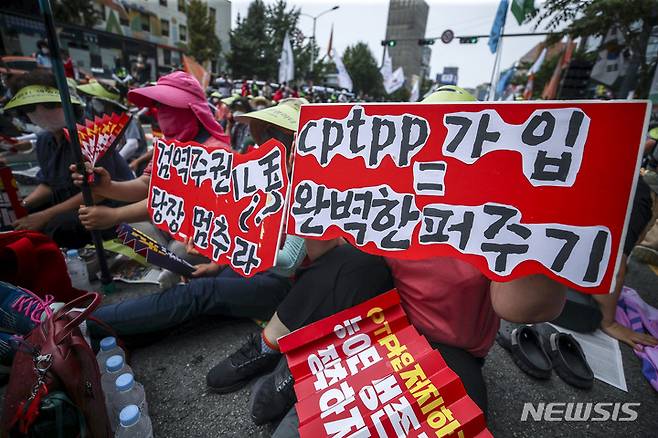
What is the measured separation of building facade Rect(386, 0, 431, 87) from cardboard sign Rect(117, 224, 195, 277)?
70.2 m

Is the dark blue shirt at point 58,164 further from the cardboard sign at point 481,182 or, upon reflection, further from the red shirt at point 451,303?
the red shirt at point 451,303

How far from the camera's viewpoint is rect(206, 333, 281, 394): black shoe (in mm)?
1639

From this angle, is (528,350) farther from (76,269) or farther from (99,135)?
(76,269)

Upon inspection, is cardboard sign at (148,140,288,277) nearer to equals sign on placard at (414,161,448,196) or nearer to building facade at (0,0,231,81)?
equals sign on placard at (414,161,448,196)

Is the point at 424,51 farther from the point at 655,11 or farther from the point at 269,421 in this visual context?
the point at 269,421

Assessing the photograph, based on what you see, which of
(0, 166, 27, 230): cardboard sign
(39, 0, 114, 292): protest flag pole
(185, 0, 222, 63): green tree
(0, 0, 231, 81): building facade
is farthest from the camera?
(185, 0, 222, 63): green tree

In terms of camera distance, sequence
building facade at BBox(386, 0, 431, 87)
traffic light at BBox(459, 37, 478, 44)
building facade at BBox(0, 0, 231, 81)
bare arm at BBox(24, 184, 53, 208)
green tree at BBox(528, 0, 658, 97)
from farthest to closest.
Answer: building facade at BBox(386, 0, 431, 87), building facade at BBox(0, 0, 231, 81), traffic light at BBox(459, 37, 478, 44), green tree at BBox(528, 0, 658, 97), bare arm at BBox(24, 184, 53, 208)

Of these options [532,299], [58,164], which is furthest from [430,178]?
[58,164]

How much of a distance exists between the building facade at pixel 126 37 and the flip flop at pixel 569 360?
70.2ft

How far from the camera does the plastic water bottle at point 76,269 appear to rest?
229 centimetres

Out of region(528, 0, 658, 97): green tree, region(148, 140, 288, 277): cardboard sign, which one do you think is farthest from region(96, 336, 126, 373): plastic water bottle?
region(528, 0, 658, 97): green tree

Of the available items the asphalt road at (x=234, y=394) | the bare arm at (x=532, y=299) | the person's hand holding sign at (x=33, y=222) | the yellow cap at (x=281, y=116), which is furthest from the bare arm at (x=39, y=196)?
the bare arm at (x=532, y=299)

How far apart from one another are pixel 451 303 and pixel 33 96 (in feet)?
9.77

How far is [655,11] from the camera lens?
296 inches
